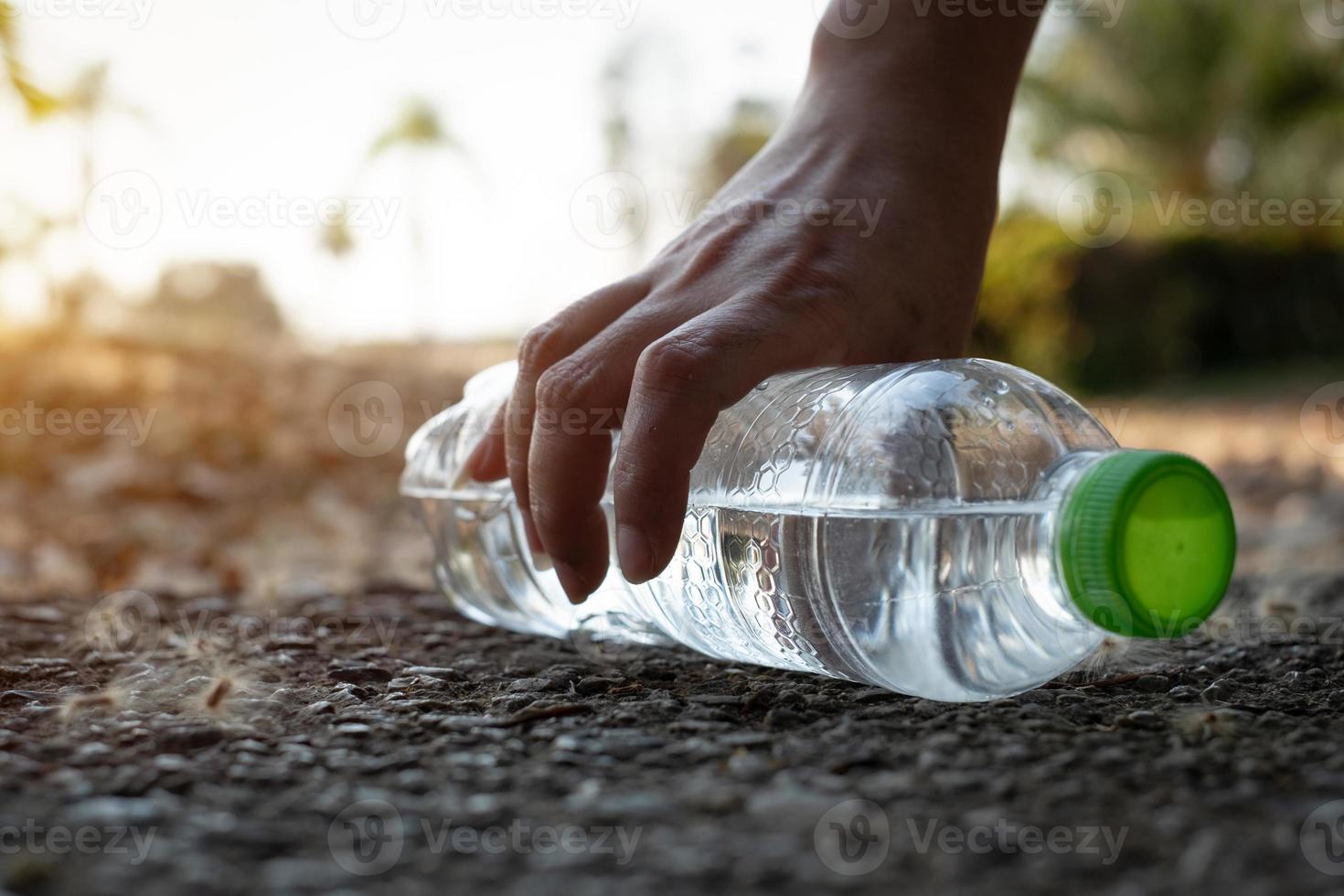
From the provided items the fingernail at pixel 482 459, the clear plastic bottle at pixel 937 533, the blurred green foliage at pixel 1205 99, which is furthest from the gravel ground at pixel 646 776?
the blurred green foliage at pixel 1205 99

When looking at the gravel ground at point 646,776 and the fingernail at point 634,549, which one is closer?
the gravel ground at point 646,776

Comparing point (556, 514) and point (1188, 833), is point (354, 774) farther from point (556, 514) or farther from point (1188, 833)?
point (1188, 833)

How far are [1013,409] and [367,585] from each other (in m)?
1.73

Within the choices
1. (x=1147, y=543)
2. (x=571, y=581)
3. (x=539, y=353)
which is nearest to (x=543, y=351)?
(x=539, y=353)

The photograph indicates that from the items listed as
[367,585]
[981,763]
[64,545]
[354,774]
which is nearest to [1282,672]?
[981,763]

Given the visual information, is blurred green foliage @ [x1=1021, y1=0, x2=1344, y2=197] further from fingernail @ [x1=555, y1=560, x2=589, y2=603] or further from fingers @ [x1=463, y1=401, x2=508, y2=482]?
fingernail @ [x1=555, y1=560, x2=589, y2=603]

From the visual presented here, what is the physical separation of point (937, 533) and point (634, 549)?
386 millimetres

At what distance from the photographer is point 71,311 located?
5582mm

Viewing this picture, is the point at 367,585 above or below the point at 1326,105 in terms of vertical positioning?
below

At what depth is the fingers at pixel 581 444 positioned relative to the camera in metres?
1.60

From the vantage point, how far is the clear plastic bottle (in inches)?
47.0

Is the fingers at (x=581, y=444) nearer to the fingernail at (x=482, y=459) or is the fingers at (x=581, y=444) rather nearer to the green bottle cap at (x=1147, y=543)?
the fingernail at (x=482, y=459)

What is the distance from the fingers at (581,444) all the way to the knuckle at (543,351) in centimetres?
12

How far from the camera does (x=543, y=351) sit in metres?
1.81
